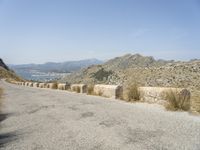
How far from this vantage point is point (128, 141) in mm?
6766

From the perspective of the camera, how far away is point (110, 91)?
60.5 ft

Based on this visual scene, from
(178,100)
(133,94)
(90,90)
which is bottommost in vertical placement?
(90,90)

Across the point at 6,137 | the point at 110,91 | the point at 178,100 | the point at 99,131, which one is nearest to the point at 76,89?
the point at 110,91

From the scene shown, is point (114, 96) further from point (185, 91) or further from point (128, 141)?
point (128, 141)

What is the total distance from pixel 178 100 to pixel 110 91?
678 cm

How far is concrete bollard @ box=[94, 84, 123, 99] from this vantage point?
1769 cm

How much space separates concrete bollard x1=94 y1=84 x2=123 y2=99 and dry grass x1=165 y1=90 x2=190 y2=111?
5.63m

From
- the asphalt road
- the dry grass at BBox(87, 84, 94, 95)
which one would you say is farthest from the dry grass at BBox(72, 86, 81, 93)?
the asphalt road

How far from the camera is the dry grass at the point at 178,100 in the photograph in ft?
38.9

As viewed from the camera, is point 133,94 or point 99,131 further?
point 133,94

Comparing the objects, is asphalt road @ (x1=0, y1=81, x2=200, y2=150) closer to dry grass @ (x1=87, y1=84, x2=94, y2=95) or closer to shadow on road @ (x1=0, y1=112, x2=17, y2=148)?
shadow on road @ (x1=0, y1=112, x2=17, y2=148)

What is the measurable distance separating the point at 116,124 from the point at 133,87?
24.9 feet

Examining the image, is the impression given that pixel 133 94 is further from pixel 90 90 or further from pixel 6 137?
pixel 6 137

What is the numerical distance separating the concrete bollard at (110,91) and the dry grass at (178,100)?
5627mm
